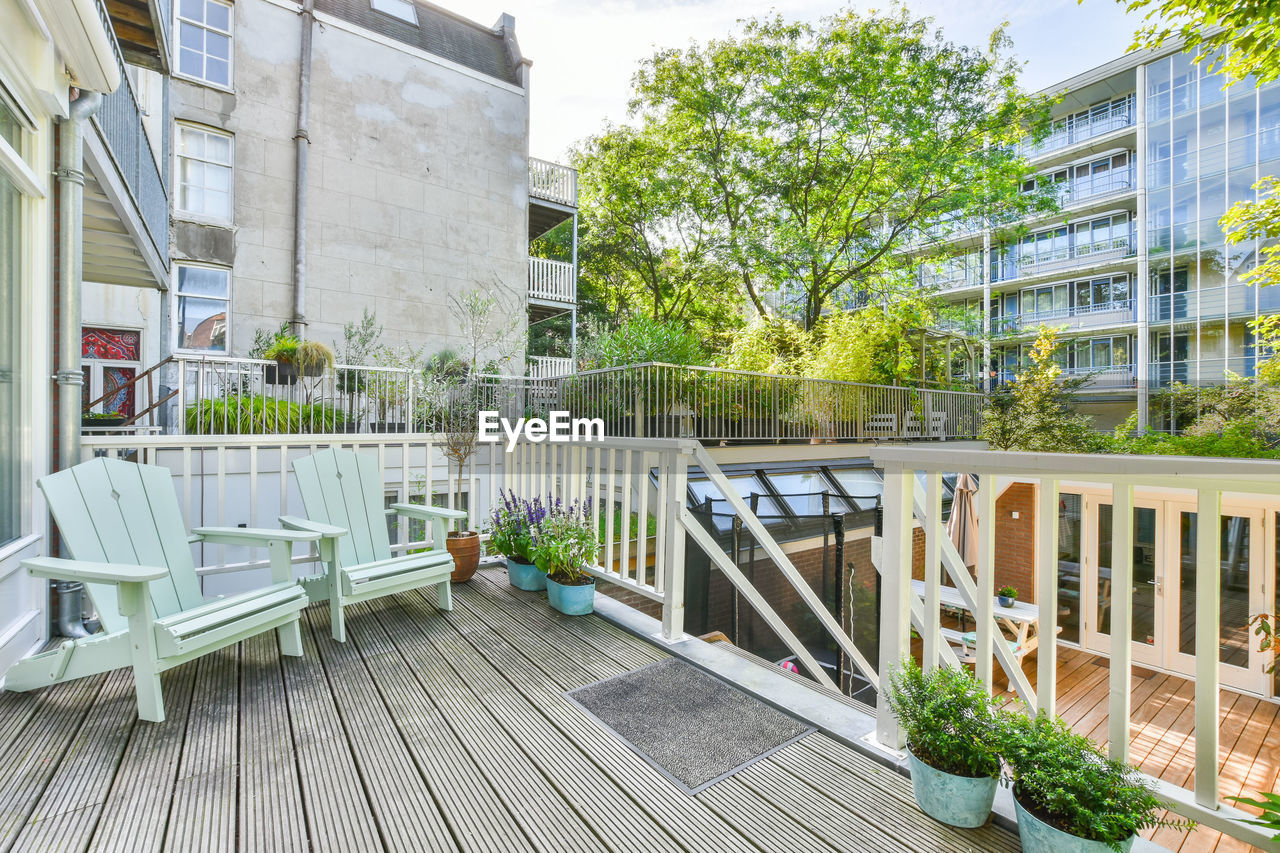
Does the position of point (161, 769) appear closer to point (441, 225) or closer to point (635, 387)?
point (635, 387)

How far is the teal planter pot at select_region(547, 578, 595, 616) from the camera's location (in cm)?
306

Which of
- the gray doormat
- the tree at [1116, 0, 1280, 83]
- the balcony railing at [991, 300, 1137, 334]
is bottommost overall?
the gray doormat

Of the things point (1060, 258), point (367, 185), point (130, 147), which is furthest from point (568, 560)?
point (1060, 258)

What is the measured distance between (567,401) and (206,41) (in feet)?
25.1

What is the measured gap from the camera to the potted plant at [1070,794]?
118cm

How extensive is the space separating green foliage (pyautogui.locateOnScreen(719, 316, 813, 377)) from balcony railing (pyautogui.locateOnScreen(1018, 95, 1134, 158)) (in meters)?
11.4

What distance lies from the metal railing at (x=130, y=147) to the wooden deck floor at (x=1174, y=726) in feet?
23.5

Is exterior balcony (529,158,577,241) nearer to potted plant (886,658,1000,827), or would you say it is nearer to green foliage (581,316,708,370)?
green foliage (581,316,708,370)

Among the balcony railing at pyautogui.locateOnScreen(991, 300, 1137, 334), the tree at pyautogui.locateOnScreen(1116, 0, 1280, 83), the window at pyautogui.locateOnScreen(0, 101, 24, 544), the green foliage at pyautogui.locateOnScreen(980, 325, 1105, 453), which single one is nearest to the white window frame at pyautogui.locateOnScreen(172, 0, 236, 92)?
the window at pyautogui.locateOnScreen(0, 101, 24, 544)

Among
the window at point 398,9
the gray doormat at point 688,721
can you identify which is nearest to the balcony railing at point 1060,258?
the window at point 398,9

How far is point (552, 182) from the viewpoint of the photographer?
1182cm

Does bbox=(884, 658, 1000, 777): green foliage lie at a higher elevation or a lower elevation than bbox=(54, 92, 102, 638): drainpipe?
lower

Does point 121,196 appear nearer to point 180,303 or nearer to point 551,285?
point 180,303

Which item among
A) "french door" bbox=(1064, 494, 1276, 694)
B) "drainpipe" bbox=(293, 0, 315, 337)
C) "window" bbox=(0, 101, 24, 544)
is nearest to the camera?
"window" bbox=(0, 101, 24, 544)
